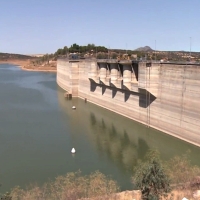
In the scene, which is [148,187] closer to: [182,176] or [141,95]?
[182,176]

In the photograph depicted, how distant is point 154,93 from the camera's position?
2462 centimetres

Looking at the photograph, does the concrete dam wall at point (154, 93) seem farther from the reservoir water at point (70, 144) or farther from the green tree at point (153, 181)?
the green tree at point (153, 181)

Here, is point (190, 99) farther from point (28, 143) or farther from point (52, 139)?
point (28, 143)

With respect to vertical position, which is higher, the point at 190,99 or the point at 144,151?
the point at 190,99

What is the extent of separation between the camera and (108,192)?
37.9ft

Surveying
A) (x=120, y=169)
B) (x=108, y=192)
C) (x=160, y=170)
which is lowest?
(x=120, y=169)

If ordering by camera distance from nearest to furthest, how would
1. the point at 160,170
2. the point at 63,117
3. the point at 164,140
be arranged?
1. the point at 160,170
2. the point at 164,140
3. the point at 63,117

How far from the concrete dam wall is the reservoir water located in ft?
2.89

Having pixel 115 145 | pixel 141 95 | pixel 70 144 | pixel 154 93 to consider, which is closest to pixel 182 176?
pixel 115 145

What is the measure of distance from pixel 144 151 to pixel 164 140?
99.1 inches

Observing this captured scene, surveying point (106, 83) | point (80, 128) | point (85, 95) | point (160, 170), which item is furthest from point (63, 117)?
point (160, 170)

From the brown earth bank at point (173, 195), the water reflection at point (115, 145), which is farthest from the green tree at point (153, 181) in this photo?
the water reflection at point (115, 145)

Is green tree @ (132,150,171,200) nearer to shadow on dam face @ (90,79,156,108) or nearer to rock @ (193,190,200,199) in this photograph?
rock @ (193,190,200,199)

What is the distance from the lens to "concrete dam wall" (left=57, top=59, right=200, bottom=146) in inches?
812
